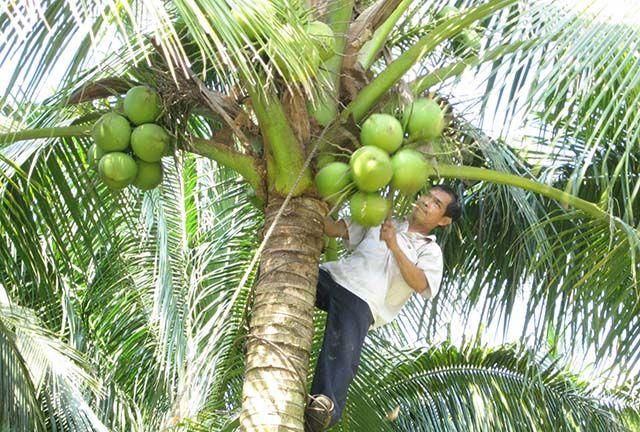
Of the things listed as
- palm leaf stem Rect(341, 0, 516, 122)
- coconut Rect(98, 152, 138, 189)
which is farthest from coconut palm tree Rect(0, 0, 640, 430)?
coconut Rect(98, 152, 138, 189)

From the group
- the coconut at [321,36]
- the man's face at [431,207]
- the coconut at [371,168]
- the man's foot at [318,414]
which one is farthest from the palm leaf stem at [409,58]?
the man's foot at [318,414]

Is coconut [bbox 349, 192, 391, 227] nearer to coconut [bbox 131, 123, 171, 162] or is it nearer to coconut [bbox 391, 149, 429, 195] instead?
coconut [bbox 391, 149, 429, 195]

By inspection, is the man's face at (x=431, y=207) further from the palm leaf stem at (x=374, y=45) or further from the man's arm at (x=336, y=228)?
the palm leaf stem at (x=374, y=45)

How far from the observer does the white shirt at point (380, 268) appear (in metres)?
4.56

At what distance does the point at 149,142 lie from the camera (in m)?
4.19

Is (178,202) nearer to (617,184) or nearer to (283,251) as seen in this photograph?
(617,184)

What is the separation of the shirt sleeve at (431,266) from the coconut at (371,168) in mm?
892

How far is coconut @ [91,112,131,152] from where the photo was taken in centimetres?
418

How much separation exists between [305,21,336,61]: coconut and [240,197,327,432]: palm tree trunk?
0.51 meters

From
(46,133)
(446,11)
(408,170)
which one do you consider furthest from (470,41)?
(46,133)

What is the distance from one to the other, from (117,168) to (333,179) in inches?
31.3

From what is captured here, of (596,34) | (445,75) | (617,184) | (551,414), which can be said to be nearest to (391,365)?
(551,414)

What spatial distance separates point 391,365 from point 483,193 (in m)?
1.41

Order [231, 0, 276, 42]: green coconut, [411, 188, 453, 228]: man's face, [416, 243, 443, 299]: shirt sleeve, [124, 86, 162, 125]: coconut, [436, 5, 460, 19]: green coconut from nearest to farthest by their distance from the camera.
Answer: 1. [231, 0, 276, 42]: green coconut
2. [124, 86, 162, 125]: coconut
3. [416, 243, 443, 299]: shirt sleeve
4. [411, 188, 453, 228]: man's face
5. [436, 5, 460, 19]: green coconut
